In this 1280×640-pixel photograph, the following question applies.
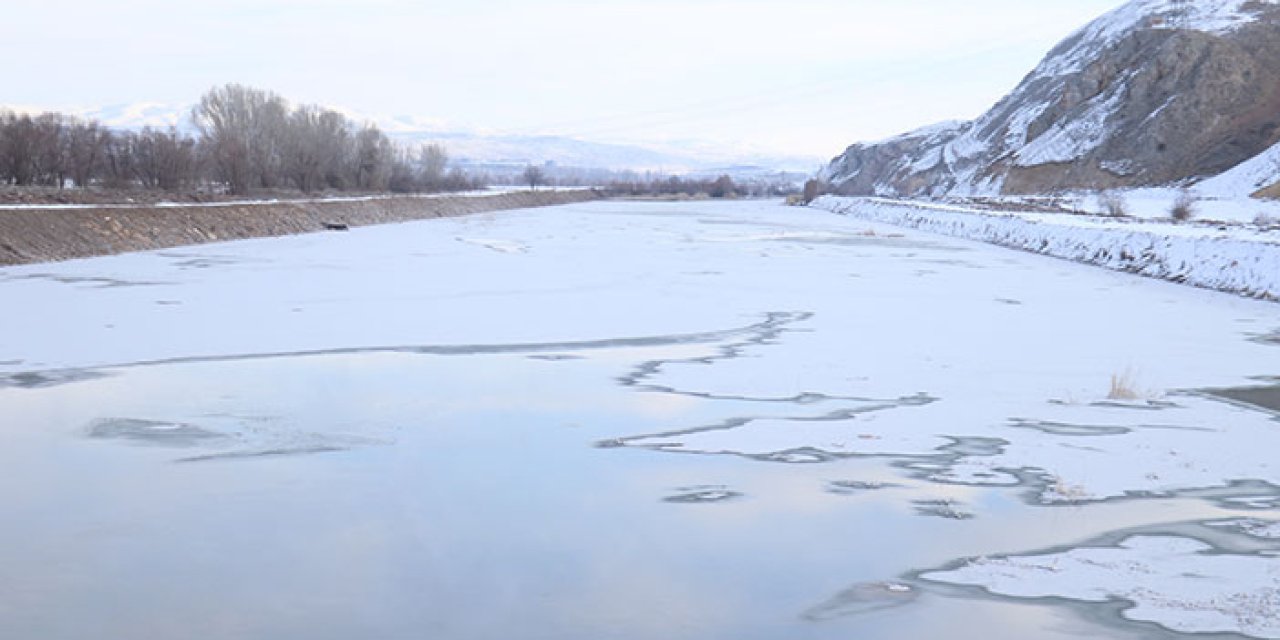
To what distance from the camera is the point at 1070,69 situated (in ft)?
340

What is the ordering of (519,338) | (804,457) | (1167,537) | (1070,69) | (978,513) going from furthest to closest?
(1070,69)
(519,338)
(804,457)
(978,513)
(1167,537)

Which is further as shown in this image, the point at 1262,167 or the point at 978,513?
the point at 1262,167

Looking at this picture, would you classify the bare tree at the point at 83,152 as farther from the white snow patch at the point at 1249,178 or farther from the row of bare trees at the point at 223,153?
the white snow patch at the point at 1249,178

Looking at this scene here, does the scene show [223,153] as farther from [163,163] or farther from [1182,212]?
[1182,212]

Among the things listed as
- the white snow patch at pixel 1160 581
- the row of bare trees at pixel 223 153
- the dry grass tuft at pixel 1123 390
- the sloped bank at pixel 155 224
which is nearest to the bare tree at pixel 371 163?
the row of bare trees at pixel 223 153

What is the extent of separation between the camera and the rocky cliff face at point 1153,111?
232 feet

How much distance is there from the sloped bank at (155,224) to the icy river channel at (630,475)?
1097cm

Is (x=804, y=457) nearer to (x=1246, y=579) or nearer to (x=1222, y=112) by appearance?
(x=1246, y=579)

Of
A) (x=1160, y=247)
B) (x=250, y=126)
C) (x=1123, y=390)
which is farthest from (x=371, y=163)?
(x=1123, y=390)

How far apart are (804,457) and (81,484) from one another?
4.08 meters

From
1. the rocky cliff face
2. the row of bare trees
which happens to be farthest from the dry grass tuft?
the rocky cliff face

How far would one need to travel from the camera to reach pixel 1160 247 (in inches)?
1055

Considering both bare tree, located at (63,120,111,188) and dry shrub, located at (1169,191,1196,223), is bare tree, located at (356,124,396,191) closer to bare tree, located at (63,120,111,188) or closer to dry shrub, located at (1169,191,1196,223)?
bare tree, located at (63,120,111,188)

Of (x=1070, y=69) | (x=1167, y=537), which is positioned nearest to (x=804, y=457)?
(x=1167, y=537)
